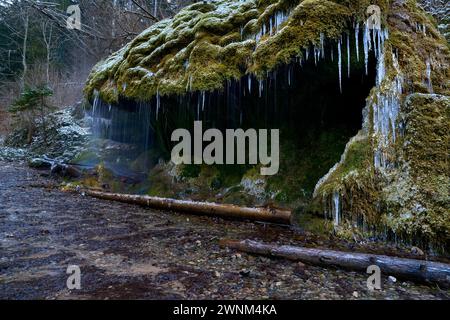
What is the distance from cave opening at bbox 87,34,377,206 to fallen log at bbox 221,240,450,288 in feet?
8.27

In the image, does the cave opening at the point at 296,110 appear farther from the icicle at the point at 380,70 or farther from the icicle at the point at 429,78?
the icicle at the point at 429,78

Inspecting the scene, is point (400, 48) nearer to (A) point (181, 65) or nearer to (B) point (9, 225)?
(A) point (181, 65)

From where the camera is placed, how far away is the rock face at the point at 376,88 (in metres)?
4.80

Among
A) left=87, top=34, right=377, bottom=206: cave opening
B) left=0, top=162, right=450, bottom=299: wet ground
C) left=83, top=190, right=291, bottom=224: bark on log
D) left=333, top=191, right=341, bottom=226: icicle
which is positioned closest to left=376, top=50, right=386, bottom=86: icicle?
left=87, top=34, right=377, bottom=206: cave opening

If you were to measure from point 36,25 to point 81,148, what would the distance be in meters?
17.0

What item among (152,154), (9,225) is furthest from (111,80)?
(9,225)

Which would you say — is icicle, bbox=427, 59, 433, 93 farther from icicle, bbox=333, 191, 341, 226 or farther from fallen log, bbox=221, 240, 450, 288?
fallen log, bbox=221, 240, 450, 288

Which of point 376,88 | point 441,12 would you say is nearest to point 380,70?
point 376,88

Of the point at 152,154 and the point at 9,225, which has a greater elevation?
the point at 152,154

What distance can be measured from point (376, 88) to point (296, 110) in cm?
188

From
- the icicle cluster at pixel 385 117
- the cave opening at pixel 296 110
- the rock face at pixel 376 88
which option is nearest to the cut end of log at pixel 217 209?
the rock face at pixel 376 88

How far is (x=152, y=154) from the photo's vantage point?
10.8 metres

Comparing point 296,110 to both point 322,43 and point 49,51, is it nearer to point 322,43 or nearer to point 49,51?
point 322,43

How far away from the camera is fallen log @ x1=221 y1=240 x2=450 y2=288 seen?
3.30m
